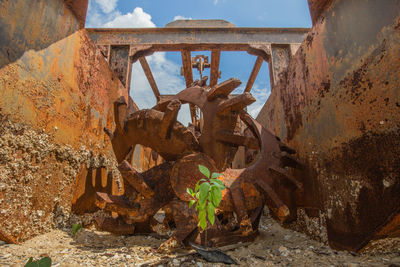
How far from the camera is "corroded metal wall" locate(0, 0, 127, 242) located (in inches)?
70.0

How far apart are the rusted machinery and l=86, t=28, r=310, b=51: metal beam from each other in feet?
10.9

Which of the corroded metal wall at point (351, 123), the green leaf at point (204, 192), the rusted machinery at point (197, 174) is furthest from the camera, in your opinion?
the rusted machinery at point (197, 174)

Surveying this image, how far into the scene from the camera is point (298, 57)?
8.61 feet

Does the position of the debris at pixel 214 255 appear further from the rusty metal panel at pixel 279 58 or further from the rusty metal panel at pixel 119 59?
the rusty metal panel at pixel 279 58

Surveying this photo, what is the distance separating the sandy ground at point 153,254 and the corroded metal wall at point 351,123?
0.47ft

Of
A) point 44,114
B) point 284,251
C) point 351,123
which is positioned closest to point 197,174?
point 284,251

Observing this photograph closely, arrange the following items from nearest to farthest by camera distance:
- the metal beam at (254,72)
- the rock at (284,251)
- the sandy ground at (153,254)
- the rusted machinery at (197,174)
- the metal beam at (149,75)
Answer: the sandy ground at (153,254) → the rock at (284,251) → the rusted machinery at (197,174) → the metal beam at (254,72) → the metal beam at (149,75)

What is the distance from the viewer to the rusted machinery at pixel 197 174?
2.05 meters

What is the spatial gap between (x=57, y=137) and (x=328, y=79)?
8.72 ft

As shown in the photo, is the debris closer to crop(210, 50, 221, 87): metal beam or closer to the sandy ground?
the sandy ground

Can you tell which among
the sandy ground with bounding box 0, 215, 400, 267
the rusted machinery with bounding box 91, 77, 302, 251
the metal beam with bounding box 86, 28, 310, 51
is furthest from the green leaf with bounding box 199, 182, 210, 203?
the metal beam with bounding box 86, 28, 310, 51

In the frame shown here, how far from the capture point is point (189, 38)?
5.92 meters

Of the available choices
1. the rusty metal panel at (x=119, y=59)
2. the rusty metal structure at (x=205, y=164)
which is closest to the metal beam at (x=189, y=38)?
the rusty metal panel at (x=119, y=59)

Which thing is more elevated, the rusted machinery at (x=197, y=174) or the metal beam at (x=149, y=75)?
the metal beam at (x=149, y=75)
